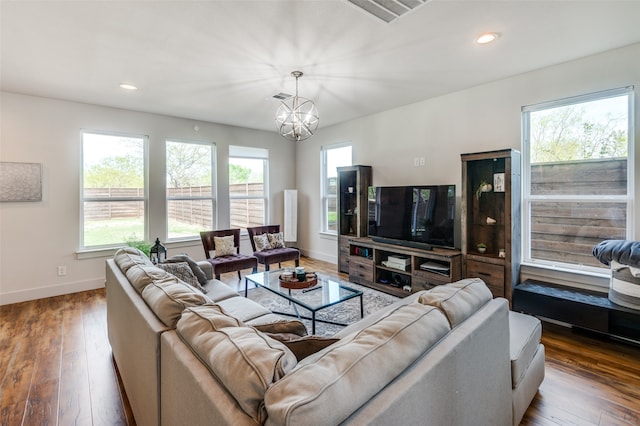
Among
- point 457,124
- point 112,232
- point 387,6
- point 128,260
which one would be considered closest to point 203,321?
point 128,260

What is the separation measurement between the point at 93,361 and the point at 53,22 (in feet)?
8.78

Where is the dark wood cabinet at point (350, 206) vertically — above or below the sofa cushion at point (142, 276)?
above

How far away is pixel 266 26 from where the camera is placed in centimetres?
232

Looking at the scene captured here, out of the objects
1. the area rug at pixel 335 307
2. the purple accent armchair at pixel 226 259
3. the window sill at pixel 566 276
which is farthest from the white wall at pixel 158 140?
the area rug at pixel 335 307

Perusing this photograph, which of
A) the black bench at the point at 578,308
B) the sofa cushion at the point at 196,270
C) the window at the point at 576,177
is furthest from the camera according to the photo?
the sofa cushion at the point at 196,270

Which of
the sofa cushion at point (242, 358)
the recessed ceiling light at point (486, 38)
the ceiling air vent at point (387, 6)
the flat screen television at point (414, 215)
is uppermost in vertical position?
the recessed ceiling light at point (486, 38)

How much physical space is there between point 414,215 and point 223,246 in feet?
9.24

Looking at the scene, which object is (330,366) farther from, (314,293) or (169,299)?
(314,293)

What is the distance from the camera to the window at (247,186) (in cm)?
575

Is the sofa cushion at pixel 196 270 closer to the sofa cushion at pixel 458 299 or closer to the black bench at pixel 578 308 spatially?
the sofa cushion at pixel 458 299

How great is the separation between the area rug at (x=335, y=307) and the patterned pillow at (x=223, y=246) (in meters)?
0.77

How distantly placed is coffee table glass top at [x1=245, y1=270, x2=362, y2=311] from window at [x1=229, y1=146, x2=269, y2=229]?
8.59ft

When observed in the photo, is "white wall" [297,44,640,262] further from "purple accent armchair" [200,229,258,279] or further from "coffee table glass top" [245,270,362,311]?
"coffee table glass top" [245,270,362,311]

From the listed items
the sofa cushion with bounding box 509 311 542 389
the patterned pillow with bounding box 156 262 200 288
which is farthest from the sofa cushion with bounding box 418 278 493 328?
the patterned pillow with bounding box 156 262 200 288
